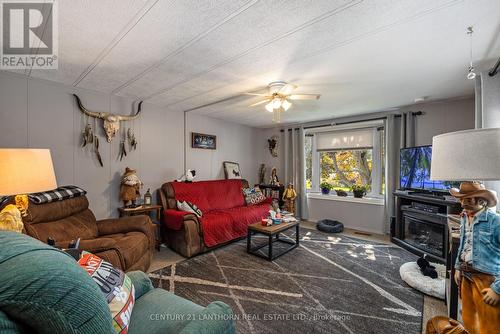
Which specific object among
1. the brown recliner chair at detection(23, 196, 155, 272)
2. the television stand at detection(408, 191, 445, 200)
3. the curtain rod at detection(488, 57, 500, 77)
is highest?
the curtain rod at detection(488, 57, 500, 77)

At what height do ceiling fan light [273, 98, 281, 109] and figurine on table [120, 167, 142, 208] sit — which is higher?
ceiling fan light [273, 98, 281, 109]

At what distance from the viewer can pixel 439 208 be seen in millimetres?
2904

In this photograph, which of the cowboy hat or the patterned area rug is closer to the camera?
the cowboy hat

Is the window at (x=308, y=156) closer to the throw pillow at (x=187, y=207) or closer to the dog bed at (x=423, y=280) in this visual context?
the dog bed at (x=423, y=280)

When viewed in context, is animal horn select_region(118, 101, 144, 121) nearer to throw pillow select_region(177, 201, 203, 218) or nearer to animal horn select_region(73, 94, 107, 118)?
animal horn select_region(73, 94, 107, 118)

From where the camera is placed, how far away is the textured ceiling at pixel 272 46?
1.43 m

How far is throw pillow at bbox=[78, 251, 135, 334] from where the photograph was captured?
0.91 metres

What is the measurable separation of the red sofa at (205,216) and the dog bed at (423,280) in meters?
2.16

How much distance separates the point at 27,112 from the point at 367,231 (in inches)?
211

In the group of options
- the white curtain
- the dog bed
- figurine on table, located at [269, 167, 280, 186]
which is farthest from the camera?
figurine on table, located at [269, 167, 280, 186]

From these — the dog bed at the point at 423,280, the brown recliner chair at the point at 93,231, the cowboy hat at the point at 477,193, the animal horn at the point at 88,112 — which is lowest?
the dog bed at the point at 423,280

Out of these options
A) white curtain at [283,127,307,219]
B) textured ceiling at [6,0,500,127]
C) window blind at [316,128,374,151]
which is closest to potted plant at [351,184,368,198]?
window blind at [316,128,374,151]

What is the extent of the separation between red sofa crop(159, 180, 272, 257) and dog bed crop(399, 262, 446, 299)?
2.16 metres

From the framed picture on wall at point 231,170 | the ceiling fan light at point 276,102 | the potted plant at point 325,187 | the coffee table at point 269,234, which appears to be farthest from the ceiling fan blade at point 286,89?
the potted plant at point 325,187
